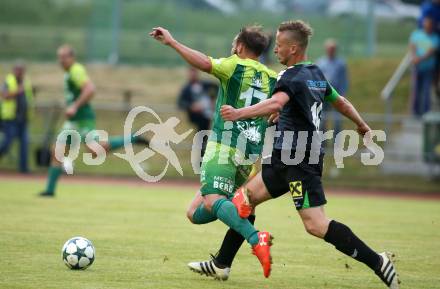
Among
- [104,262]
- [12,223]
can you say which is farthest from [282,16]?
[104,262]

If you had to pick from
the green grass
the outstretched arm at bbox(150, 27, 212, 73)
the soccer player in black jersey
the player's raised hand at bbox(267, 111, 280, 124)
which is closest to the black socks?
the soccer player in black jersey

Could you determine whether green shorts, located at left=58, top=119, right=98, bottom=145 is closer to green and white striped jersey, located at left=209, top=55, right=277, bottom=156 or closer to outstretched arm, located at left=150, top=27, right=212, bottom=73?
green and white striped jersey, located at left=209, top=55, right=277, bottom=156

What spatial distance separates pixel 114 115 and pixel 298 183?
18.4m

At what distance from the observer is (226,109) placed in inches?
290

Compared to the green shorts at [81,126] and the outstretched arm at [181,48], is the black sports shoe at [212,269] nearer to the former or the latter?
the outstretched arm at [181,48]

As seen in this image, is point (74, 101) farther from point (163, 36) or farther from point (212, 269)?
point (163, 36)

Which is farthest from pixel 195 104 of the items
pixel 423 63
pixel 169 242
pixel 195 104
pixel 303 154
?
pixel 303 154

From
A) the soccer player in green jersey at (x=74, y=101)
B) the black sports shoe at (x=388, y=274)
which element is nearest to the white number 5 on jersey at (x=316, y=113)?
the black sports shoe at (x=388, y=274)

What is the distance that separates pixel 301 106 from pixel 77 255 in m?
2.50

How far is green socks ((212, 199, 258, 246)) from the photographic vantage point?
7836mm

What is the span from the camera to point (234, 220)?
8.00 meters

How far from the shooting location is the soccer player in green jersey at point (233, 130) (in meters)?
8.41

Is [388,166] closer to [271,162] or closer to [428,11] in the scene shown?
[428,11]

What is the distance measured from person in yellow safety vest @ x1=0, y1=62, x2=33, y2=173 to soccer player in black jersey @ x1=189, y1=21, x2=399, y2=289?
14972mm
